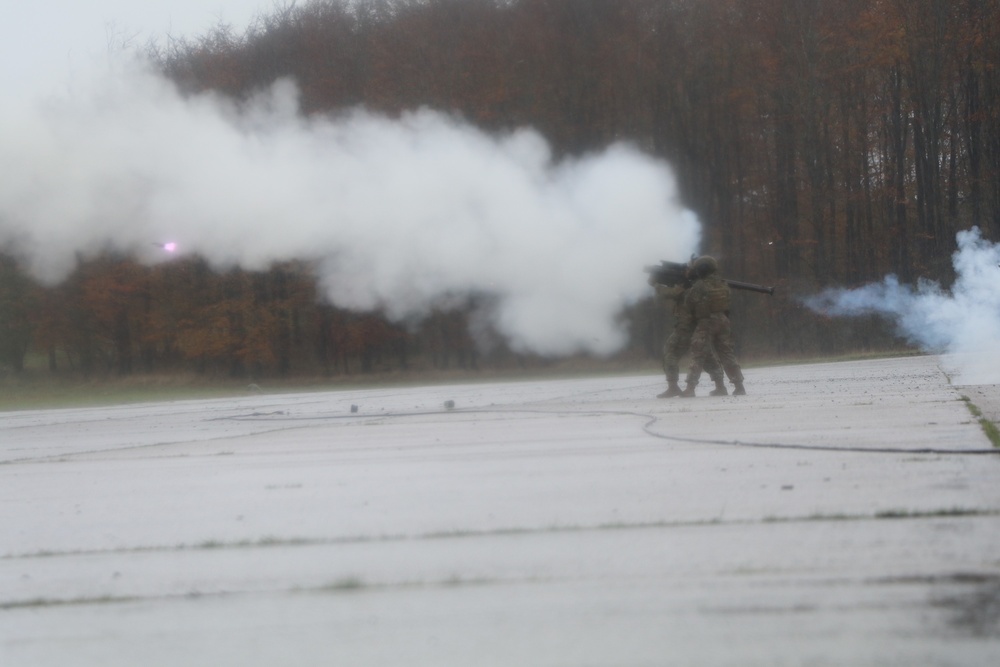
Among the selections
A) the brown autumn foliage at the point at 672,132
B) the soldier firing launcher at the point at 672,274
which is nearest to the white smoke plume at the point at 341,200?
the brown autumn foliage at the point at 672,132

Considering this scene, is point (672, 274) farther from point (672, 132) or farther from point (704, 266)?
point (672, 132)

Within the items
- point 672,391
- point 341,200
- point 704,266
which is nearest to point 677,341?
point 672,391

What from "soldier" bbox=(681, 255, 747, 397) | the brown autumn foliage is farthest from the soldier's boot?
the brown autumn foliage

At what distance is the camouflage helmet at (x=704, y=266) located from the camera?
58.9 ft

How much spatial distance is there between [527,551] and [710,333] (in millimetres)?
11819

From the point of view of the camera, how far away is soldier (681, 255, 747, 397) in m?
17.6

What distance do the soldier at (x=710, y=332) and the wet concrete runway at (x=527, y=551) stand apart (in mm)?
5186

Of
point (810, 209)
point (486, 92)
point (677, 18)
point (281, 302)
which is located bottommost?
point (281, 302)

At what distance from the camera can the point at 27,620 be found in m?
5.45

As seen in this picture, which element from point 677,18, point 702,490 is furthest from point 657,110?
point 702,490

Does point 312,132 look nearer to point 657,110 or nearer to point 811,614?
point 657,110

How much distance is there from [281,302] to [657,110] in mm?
16194

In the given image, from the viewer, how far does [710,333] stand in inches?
693

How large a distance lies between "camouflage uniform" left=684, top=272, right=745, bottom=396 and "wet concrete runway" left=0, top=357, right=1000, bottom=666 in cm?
518
